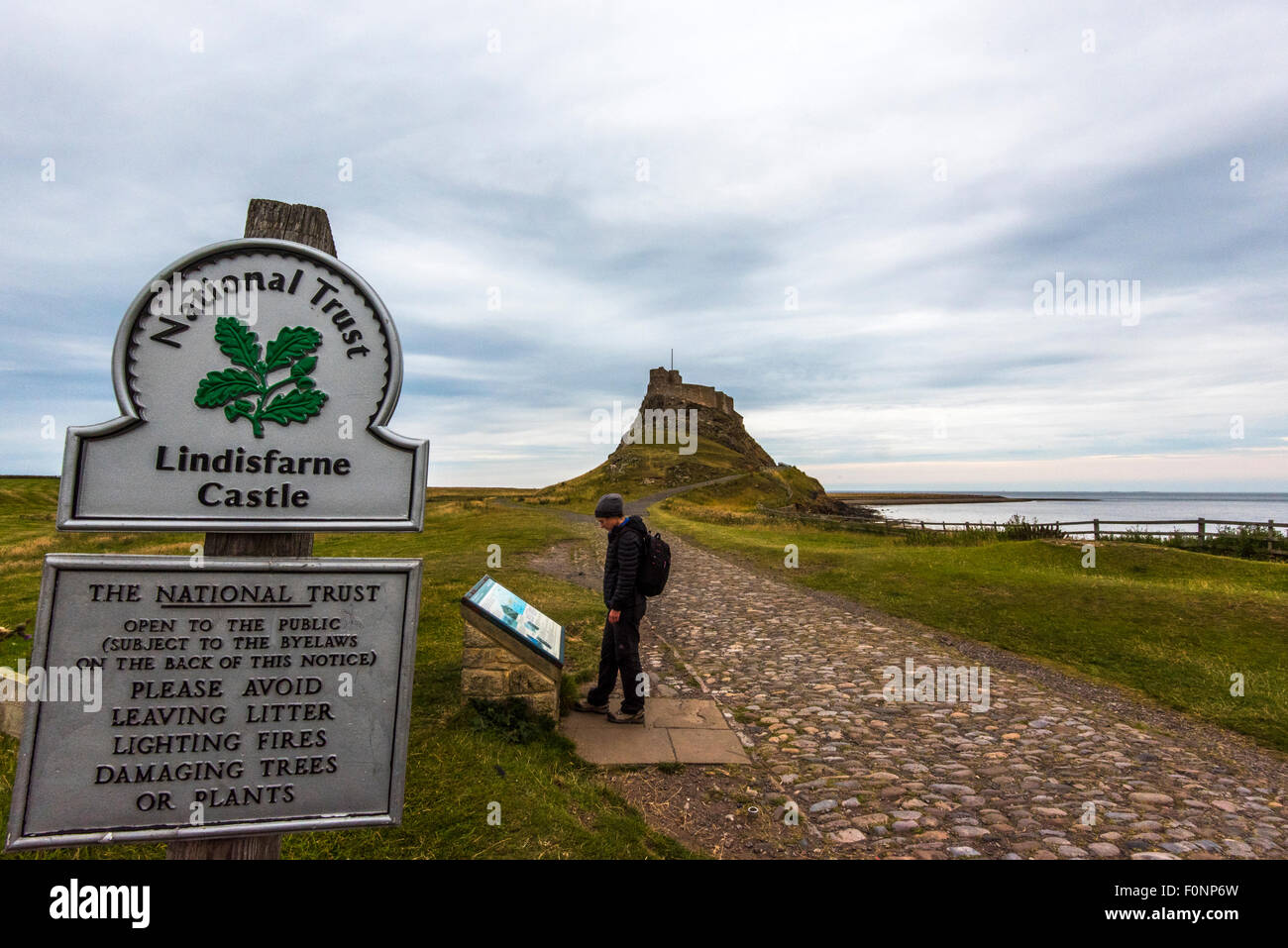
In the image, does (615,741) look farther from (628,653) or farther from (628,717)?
(628,653)

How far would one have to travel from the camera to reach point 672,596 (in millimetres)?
13219

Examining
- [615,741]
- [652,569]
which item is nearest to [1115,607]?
[652,569]

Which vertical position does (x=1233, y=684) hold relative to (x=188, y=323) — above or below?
below

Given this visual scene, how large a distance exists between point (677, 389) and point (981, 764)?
114423 mm

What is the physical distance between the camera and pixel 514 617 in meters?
5.55

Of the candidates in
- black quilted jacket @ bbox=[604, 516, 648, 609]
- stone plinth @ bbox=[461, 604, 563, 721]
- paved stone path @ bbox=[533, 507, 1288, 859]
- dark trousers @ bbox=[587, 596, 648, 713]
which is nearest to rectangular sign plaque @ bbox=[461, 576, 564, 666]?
stone plinth @ bbox=[461, 604, 563, 721]

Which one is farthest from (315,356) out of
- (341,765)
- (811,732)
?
(811,732)

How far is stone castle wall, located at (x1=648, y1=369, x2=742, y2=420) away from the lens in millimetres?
117294

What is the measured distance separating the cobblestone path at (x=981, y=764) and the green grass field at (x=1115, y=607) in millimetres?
1061

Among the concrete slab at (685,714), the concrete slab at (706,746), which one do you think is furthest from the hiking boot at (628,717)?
the concrete slab at (706,746)

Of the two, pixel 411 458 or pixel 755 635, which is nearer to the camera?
pixel 411 458

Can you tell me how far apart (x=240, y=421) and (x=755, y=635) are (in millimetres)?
8652

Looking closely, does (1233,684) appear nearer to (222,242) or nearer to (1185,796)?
(1185,796)

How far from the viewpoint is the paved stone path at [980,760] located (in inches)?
162
